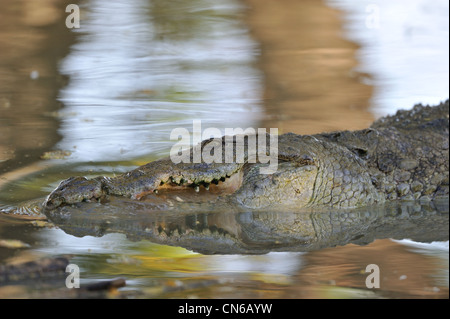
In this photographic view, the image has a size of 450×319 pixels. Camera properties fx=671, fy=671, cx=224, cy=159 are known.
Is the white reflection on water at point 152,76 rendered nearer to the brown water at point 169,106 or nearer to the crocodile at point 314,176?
the brown water at point 169,106

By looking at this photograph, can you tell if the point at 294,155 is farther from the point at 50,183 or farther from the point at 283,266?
the point at 50,183

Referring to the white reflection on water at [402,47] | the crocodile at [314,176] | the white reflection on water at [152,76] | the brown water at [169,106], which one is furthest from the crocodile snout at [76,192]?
the white reflection on water at [402,47]

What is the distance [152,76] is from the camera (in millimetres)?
9266

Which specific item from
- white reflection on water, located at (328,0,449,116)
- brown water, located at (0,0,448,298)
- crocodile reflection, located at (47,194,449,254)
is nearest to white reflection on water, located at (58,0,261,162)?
brown water, located at (0,0,448,298)

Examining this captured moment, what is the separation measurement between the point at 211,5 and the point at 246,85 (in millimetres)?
4017

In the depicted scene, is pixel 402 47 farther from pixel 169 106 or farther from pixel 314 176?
pixel 314 176

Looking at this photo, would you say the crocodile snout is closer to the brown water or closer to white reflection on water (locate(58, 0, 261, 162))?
the brown water

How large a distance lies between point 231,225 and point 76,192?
1.16 metres

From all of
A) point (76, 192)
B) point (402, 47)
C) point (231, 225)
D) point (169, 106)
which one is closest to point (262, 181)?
point (231, 225)

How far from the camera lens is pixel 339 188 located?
18.1ft

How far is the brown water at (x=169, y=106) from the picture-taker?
3.97 meters

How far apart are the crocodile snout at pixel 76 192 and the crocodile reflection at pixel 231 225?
0.05 meters

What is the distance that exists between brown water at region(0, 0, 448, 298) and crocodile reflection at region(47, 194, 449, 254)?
0.14 meters

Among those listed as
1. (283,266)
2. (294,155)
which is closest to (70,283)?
(283,266)
